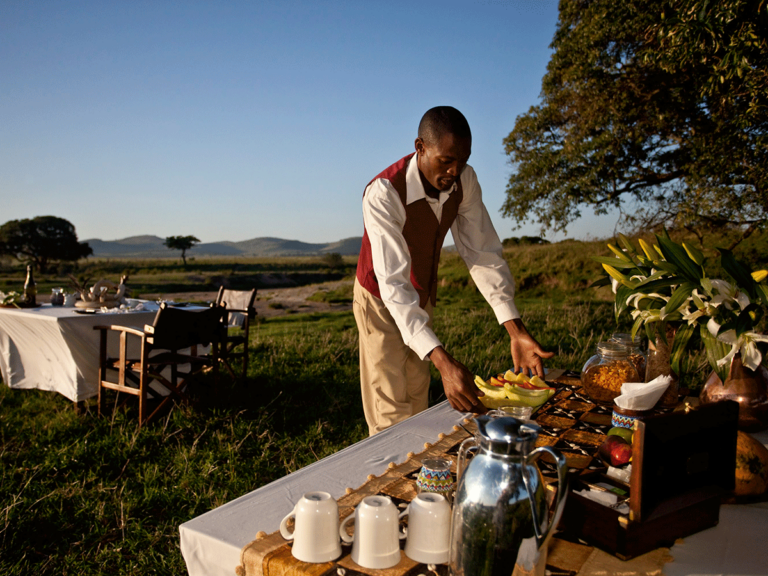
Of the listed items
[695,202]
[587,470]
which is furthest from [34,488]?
A: [695,202]

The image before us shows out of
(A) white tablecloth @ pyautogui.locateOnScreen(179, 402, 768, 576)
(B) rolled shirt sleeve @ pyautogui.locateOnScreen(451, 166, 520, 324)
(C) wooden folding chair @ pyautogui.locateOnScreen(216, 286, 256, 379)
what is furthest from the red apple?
(C) wooden folding chair @ pyautogui.locateOnScreen(216, 286, 256, 379)

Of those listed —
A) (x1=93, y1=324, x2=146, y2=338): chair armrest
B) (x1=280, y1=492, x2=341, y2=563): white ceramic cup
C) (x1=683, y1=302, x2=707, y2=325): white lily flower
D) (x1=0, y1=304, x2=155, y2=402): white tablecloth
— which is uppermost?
(x1=683, y1=302, x2=707, y2=325): white lily flower

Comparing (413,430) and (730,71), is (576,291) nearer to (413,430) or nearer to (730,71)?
(730,71)

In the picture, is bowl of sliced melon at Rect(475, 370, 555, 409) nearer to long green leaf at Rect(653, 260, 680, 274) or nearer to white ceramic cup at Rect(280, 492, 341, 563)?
long green leaf at Rect(653, 260, 680, 274)

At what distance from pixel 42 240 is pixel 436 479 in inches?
2290

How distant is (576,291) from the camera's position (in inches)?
508

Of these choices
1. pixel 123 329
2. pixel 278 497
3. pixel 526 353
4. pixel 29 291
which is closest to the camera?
pixel 278 497

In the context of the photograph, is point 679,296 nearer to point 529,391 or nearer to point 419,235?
point 529,391

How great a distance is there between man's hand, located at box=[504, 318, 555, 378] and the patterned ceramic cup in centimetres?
93

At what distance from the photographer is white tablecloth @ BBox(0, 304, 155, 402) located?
428cm

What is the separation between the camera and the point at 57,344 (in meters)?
4.39

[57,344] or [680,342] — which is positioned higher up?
[680,342]

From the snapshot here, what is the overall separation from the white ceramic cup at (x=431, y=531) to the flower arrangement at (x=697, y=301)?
107 cm

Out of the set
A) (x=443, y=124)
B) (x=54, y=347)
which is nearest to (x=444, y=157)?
(x=443, y=124)
